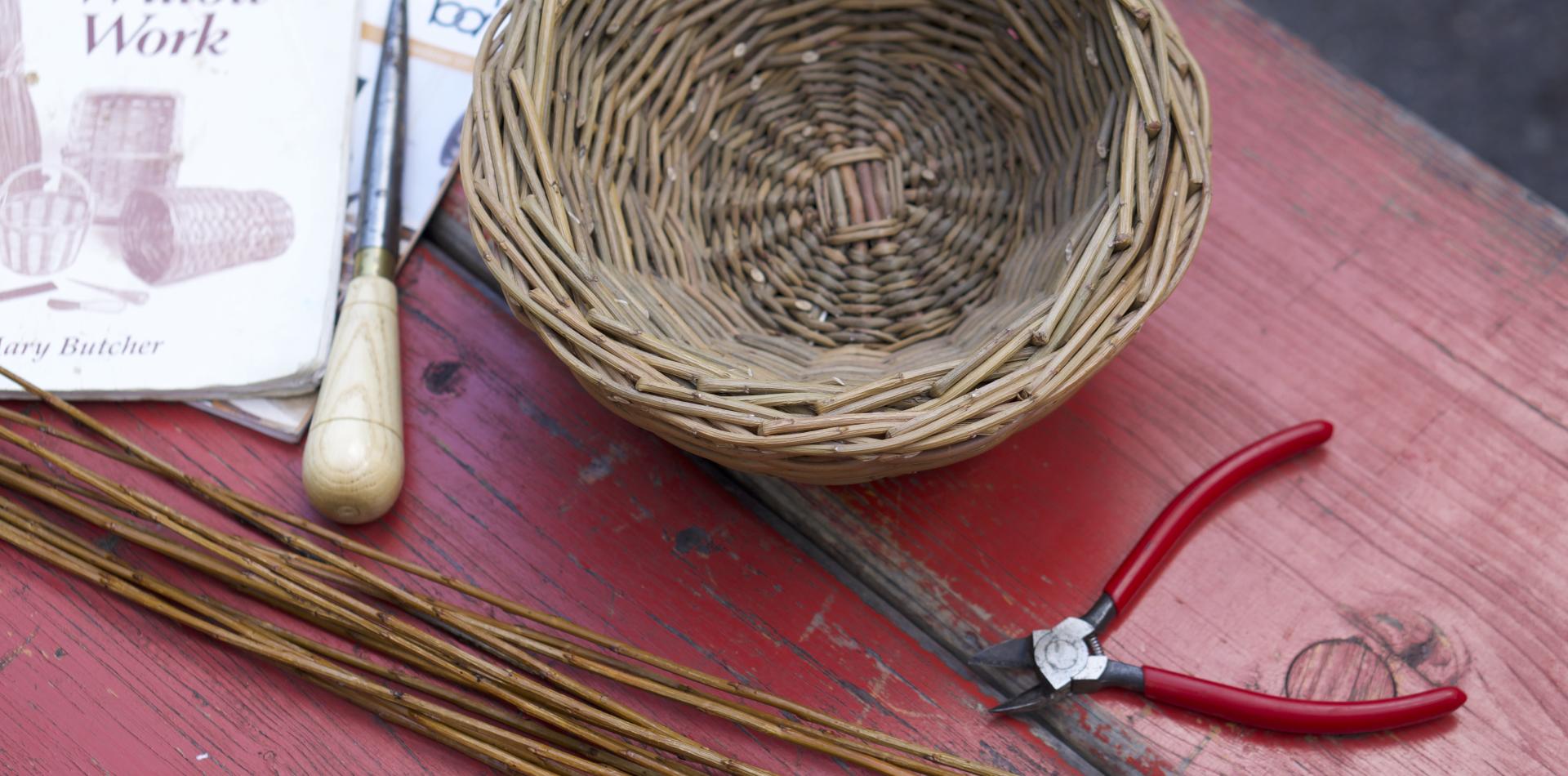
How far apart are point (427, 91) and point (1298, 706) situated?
58cm

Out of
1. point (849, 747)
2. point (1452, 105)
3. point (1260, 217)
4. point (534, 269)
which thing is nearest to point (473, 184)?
point (534, 269)

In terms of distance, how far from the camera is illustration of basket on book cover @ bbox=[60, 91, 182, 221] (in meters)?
0.68

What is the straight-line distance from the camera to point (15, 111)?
2.27 ft

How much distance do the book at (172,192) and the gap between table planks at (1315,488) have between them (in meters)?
0.09

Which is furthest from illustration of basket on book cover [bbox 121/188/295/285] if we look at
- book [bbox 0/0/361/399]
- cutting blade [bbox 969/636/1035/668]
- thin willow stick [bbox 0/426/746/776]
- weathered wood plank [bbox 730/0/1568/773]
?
cutting blade [bbox 969/636/1035/668]

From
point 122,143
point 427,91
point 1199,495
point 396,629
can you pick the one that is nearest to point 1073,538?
point 1199,495

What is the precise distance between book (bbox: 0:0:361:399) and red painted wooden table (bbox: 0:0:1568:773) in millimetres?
45

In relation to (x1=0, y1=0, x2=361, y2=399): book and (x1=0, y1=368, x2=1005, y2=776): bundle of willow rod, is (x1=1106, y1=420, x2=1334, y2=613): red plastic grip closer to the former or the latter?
(x1=0, y1=368, x2=1005, y2=776): bundle of willow rod

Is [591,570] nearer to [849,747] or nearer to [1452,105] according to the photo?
[849,747]

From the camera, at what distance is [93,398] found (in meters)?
0.65

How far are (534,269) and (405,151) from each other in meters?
0.22

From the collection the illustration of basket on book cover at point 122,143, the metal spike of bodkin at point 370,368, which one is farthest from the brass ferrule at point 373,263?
the illustration of basket on book cover at point 122,143

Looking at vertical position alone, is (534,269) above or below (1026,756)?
above

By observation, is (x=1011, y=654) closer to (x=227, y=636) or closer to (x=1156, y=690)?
(x=1156, y=690)
